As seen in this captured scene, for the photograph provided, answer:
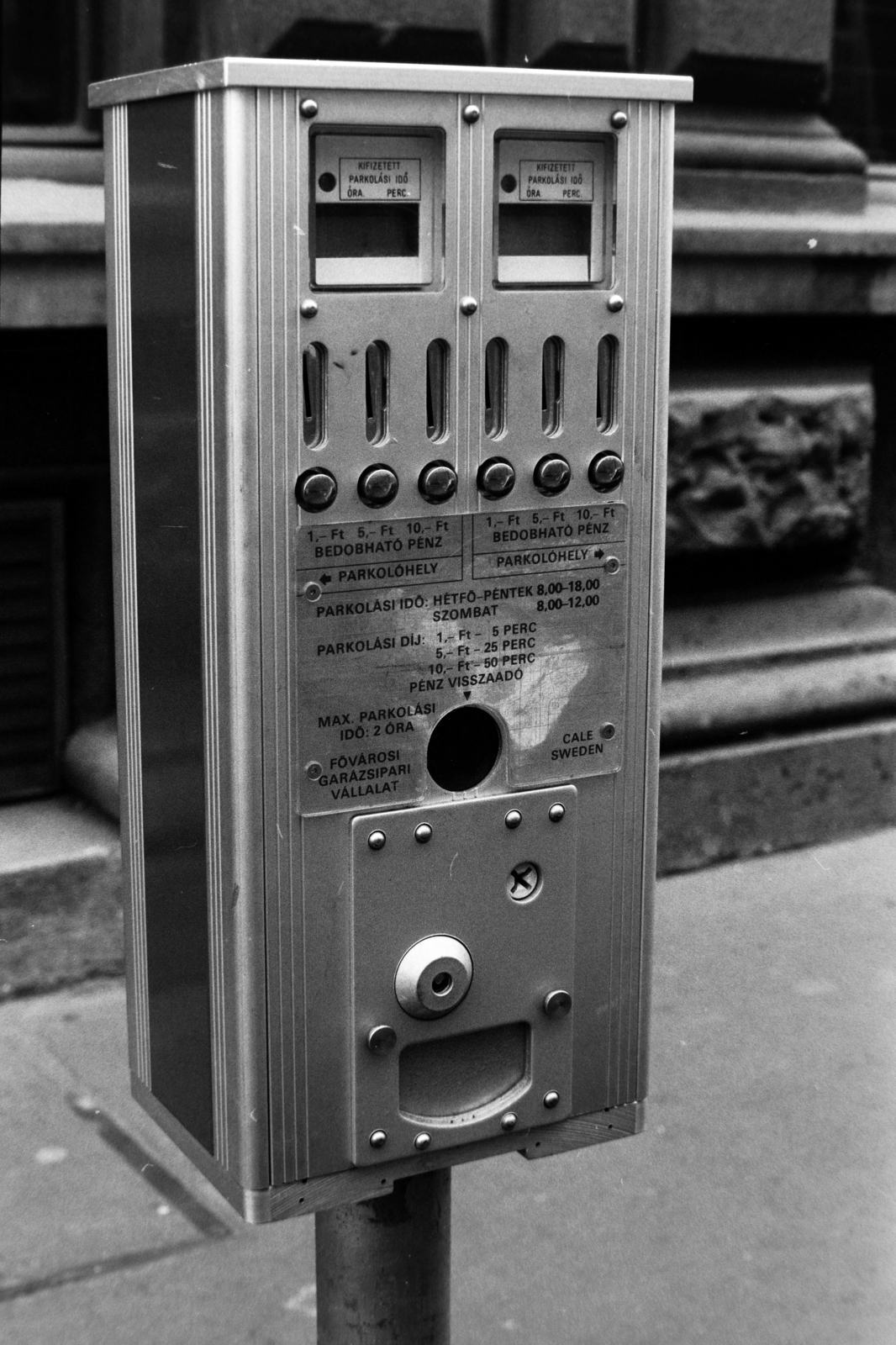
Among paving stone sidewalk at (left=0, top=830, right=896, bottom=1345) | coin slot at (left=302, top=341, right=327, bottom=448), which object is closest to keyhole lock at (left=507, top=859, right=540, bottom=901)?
coin slot at (left=302, top=341, right=327, bottom=448)

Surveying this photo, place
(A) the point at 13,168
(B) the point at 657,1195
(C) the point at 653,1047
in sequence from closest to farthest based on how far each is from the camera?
(B) the point at 657,1195
(C) the point at 653,1047
(A) the point at 13,168

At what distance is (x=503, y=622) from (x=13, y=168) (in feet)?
8.25

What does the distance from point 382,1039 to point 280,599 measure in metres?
0.46

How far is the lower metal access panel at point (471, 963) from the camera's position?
1.77m

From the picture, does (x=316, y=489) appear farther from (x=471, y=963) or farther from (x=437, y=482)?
(x=471, y=963)

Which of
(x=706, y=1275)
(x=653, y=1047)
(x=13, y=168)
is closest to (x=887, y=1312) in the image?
(x=706, y=1275)

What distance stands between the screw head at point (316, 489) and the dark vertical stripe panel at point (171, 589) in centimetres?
11

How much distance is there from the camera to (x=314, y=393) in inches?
64.4

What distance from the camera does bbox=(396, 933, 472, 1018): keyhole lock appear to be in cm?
177

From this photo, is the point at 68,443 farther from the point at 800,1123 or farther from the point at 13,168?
the point at 800,1123

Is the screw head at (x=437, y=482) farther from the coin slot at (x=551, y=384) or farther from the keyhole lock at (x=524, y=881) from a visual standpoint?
the keyhole lock at (x=524, y=881)

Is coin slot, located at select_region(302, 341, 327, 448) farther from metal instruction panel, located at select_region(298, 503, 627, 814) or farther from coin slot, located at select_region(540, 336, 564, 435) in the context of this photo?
coin slot, located at select_region(540, 336, 564, 435)

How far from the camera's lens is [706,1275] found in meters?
2.72

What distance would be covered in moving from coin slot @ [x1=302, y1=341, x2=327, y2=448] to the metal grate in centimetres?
247
